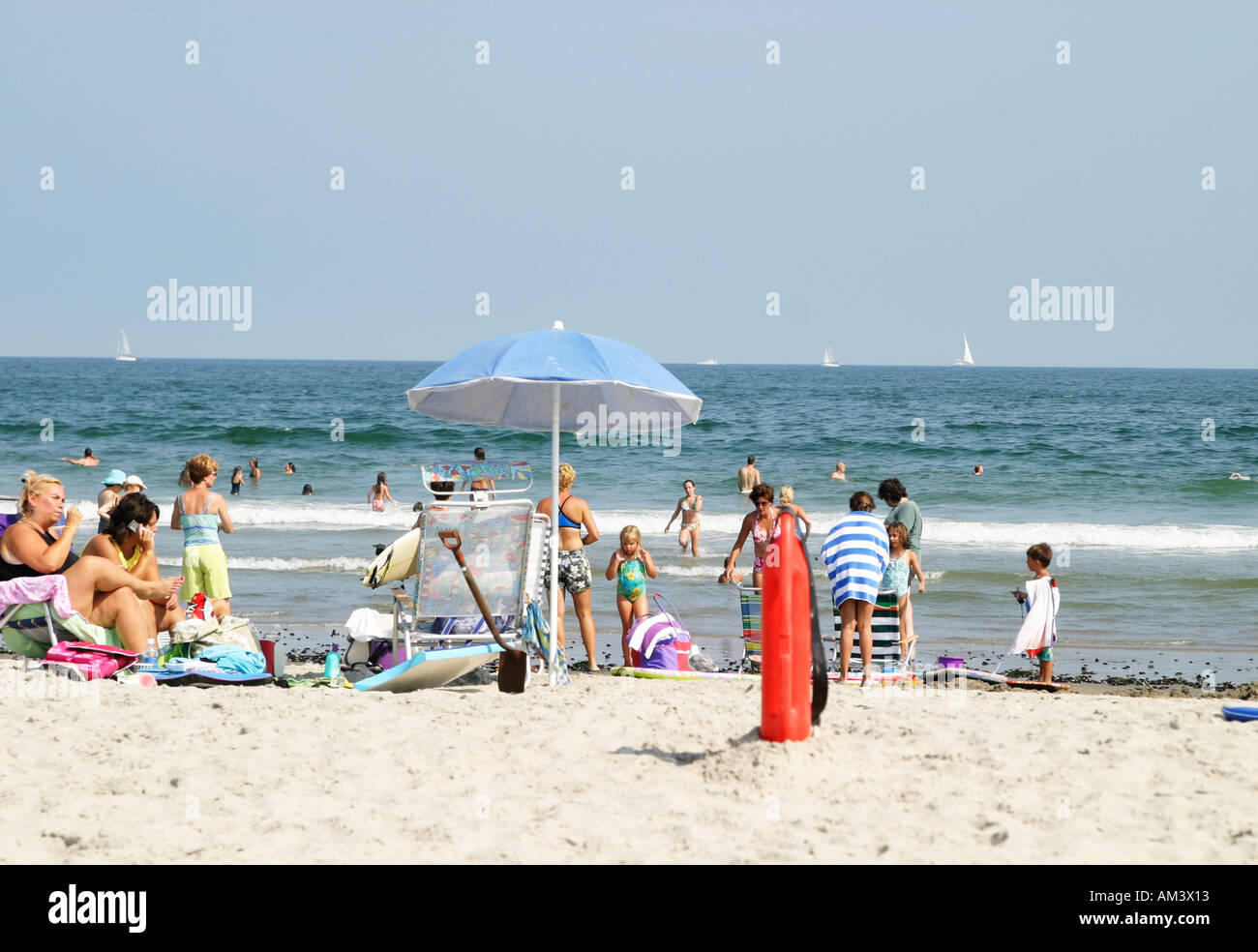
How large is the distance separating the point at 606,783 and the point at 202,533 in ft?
14.5

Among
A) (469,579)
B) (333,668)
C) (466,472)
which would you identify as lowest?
(333,668)

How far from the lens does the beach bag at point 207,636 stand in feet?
22.2

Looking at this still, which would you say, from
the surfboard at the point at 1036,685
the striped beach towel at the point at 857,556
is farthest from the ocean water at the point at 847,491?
the striped beach towel at the point at 857,556

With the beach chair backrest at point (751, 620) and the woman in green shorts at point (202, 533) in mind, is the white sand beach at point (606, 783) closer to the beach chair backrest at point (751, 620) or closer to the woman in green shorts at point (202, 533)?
the beach chair backrest at point (751, 620)

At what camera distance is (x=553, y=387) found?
7789 millimetres

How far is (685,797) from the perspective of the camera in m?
4.17

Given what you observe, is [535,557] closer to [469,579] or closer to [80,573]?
[469,579]

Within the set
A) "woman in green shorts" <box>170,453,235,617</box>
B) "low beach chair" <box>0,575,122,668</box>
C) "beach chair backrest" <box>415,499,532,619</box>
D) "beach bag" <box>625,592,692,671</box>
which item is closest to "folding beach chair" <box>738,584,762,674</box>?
"beach bag" <box>625,592,692,671</box>

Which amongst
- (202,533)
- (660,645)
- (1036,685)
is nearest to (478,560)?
(660,645)

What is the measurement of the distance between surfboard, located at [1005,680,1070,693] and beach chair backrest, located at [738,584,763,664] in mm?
1745

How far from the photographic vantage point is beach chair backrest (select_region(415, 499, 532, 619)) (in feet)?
22.4

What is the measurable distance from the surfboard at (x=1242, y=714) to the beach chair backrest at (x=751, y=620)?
2773 millimetres

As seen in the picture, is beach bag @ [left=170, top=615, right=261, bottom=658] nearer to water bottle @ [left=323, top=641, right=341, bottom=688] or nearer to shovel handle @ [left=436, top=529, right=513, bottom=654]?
water bottle @ [left=323, top=641, right=341, bottom=688]
